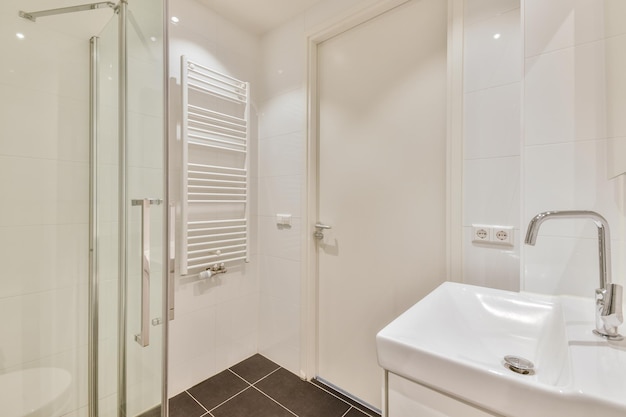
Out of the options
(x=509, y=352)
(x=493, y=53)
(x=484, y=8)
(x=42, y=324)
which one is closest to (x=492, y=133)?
(x=493, y=53)

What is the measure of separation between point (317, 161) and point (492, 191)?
1081mm

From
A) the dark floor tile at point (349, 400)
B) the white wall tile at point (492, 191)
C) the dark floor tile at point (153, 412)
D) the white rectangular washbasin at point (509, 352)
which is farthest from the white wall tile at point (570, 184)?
the dark floor tile at point (153, 412)

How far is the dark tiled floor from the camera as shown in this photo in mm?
1616

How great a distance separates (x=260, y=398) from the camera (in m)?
1.73

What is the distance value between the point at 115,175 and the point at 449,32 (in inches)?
65.6

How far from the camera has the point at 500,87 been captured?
1.18m

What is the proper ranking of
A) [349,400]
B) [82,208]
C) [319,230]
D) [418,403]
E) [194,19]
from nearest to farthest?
[418,403] < [82,208] < [349,400] < [194,19] < [319,230]

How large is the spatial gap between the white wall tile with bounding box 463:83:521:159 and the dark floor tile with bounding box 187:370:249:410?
1.94 metres

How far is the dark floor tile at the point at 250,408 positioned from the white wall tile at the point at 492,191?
1490 millimetres

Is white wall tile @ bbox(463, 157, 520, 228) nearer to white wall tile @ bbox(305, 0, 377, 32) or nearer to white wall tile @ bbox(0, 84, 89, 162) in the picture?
white wall tile @ bbox(305, 0, 377, 32)

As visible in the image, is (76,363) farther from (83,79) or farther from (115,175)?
(83,79)

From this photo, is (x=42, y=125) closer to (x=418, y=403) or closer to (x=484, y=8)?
(x=418, y=403)

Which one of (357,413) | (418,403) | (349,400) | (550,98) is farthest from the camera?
(349,400)

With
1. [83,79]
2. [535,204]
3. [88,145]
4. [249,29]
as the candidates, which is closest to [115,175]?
[88,145]
